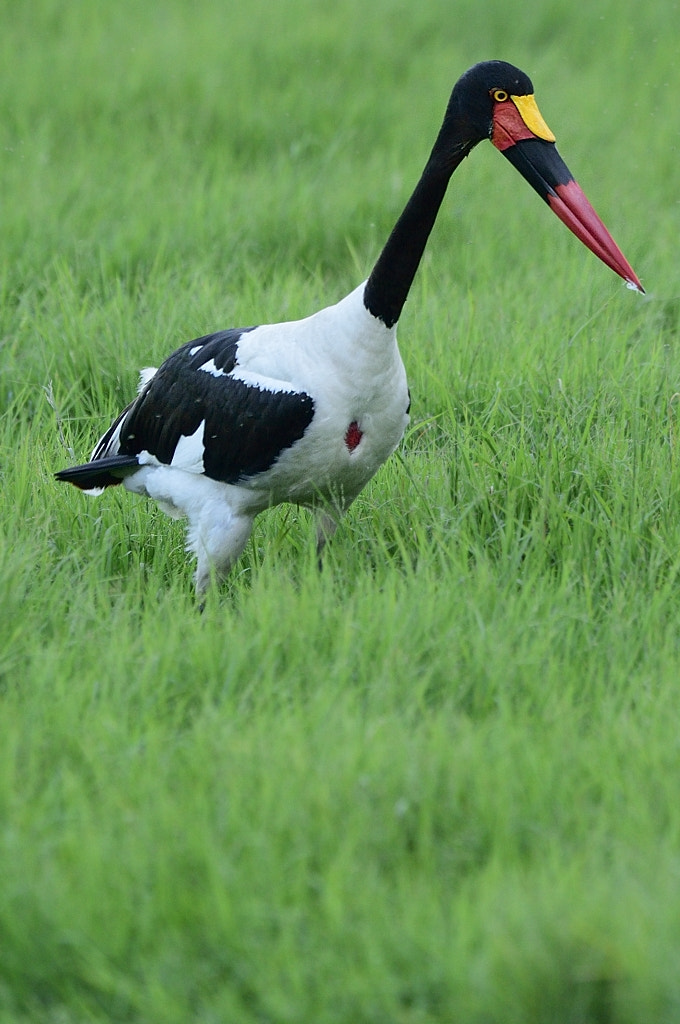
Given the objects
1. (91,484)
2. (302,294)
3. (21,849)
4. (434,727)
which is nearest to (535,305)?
(302,294)

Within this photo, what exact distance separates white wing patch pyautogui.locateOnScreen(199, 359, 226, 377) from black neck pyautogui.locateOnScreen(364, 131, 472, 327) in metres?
0.55

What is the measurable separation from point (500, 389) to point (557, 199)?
1076 millimetres

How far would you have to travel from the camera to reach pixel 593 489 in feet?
13.0

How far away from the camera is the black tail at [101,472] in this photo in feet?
13.3

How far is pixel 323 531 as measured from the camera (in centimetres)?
398

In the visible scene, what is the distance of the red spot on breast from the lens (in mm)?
3684

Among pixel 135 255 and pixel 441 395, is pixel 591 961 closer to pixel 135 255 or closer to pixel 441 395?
pixel 441 395

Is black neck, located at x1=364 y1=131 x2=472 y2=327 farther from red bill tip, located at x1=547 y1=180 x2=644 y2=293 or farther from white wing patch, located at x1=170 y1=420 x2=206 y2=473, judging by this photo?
white wing patch, located at x1=170 y1=420 x2=206 y2=473

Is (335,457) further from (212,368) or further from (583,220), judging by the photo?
(583,220)

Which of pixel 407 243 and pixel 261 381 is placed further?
pixel 261 381

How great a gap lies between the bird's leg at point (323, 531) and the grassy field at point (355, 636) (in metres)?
0.07

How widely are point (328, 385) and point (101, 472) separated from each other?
88cm

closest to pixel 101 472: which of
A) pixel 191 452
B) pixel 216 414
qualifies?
pixel 191 452

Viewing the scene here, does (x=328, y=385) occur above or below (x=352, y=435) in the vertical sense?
above
